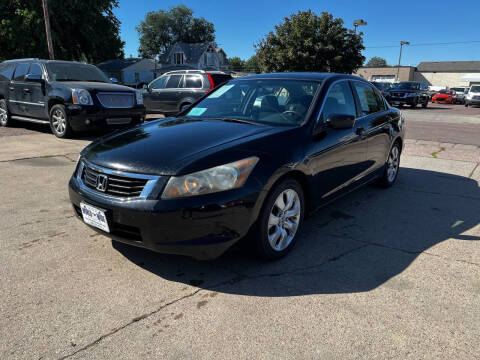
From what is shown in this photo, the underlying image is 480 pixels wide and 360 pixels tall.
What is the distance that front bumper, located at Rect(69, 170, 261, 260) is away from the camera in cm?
249

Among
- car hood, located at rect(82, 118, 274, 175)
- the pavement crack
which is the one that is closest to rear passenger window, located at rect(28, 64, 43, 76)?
car hood, located at rect(82, 118, 274, 175)

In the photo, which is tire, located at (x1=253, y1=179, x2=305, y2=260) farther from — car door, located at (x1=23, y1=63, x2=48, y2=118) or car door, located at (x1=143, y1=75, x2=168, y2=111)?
car door, located at (x1=143, y1=75, x2=168, y2=111)

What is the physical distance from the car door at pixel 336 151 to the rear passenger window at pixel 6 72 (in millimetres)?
9178

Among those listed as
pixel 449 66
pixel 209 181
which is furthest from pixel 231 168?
pixel 449 66

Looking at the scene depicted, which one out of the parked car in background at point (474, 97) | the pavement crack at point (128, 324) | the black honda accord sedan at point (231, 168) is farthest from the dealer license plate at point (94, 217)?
the parked car in background at point (474, 97)

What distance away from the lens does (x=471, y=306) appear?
255 centimetres

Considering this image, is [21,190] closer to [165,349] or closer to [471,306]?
[165,349]

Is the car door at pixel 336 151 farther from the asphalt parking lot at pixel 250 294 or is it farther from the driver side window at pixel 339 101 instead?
the asphalt parking lot at pixel 250 294

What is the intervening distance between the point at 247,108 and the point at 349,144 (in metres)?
1.15

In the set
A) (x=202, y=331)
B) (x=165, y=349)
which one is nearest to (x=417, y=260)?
(x=202, y=331)

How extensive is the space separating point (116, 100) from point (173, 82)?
3796 mm

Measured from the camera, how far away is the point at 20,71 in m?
9.48

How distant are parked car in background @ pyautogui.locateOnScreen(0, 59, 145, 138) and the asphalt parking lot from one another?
4.20 metres

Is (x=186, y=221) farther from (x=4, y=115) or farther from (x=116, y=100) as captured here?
(x=4, y=115)
